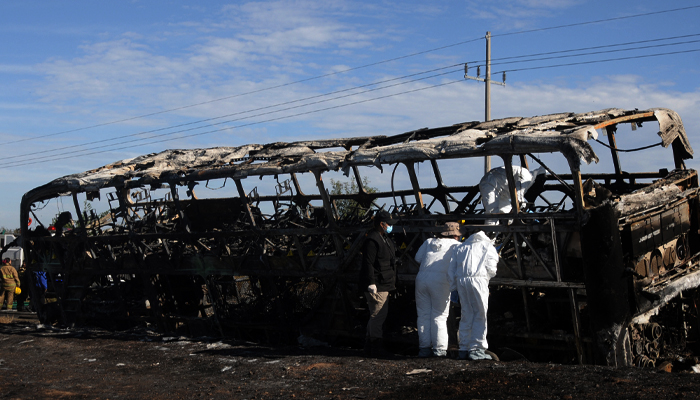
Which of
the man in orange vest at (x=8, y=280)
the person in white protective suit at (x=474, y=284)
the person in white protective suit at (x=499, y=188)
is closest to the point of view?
the person in white protective suit at (x=474, y=284)

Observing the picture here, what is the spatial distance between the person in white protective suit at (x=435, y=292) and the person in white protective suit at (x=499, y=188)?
123cm

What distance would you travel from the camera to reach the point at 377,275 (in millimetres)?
8688

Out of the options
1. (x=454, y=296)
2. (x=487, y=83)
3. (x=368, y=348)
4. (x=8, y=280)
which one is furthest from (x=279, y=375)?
(x=487, y=83)

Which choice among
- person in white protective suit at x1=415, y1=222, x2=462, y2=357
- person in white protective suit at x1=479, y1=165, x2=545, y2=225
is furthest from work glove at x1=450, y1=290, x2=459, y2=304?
person in white protective suit at x1=479, y1=165, x2=545, y2=225

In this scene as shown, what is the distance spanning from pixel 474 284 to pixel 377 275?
1540 mm

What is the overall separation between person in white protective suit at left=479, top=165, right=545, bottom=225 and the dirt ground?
2.49 m

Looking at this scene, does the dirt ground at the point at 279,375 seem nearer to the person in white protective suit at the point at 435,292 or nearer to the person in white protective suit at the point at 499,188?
the person in white protective suit at the point at 435,292

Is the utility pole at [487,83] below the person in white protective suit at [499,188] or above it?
above

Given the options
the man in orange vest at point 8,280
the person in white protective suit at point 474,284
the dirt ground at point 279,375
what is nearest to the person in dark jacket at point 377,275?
the dirt ground at point 279,375

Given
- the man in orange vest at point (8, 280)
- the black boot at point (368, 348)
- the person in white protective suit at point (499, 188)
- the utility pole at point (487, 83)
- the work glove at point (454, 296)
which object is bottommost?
the black boot at point (368, 348)

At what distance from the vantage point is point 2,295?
18.9 m

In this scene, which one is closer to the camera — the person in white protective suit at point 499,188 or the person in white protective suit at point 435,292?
the person in white protective suit at point 435,292

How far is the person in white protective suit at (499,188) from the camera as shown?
365 inches

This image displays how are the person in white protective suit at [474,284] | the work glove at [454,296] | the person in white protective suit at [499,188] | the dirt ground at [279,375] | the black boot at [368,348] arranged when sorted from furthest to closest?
the person in white protective suit at [499,188] → the black boot at [368,348] → the work glove at [454,296] → the person in white protective suit at [474,284] → the dirt ground at [279,375]
